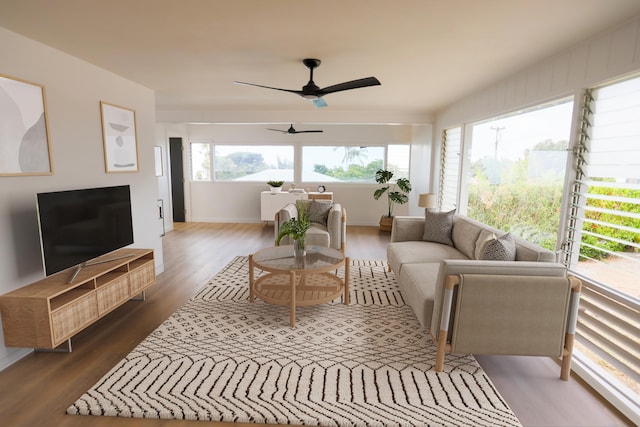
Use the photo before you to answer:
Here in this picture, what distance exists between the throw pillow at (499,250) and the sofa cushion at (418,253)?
79cm

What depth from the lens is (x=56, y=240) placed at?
101 inches

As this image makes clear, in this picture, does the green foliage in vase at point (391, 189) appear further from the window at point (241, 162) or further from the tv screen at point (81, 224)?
the tv screen at point (81, 224)

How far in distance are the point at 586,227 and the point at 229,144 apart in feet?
23.5

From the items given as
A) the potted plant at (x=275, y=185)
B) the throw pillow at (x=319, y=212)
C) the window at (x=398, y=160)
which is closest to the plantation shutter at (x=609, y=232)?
the throw pillow at (x=319, y=212)

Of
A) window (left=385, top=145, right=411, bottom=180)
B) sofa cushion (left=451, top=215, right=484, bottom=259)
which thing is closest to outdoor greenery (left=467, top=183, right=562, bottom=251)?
sofa cushion (left=451, top=215, right=484, bottom=259)

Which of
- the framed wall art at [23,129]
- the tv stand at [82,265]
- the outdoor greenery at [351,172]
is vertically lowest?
the tv stand at [82,265]

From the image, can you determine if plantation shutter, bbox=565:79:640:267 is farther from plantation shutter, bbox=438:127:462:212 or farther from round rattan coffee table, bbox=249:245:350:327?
plantation shutter, bbox=438:127:462:212

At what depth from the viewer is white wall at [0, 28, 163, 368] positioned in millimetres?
2473

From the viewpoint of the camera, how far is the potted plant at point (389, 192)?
7363 millimetres

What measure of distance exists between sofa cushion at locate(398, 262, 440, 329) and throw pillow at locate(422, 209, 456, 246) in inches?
33.8

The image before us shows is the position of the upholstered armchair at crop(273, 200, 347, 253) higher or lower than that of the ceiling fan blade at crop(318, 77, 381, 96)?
lower

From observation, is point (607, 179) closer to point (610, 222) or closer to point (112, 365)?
point (610, 222)

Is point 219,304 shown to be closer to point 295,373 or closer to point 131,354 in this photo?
point 131,354

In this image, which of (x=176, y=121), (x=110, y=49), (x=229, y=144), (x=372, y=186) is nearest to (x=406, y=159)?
(x=372, y=186)
